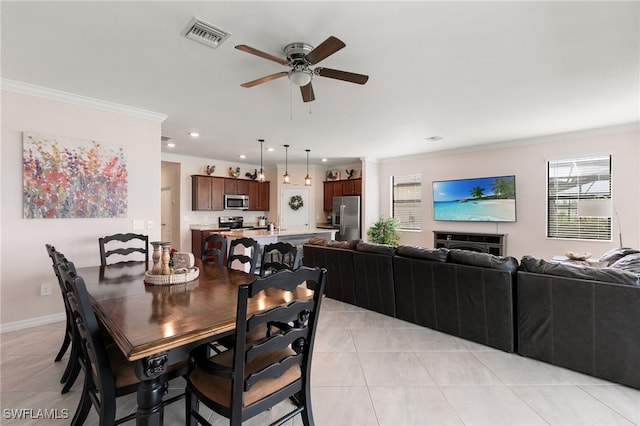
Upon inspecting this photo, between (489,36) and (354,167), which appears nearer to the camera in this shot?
(489,36)

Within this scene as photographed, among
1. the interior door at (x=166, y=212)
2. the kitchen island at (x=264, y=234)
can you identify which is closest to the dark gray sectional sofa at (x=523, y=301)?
the kitchen island at (x=264, y=234)

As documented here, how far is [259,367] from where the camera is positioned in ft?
5.09

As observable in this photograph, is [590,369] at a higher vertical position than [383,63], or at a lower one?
lower

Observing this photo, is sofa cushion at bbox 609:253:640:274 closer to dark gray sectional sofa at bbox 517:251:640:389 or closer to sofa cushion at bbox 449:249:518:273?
dark gray sectional sofa at bbox 517:251:640:389

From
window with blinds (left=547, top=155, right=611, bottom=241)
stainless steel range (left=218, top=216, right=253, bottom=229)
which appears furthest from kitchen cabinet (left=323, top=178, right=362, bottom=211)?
window with blinds (left=547, top=155, right=611, bottom=241)

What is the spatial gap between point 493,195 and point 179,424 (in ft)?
19.7

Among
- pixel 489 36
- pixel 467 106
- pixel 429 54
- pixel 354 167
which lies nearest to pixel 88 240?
pixel 429 54

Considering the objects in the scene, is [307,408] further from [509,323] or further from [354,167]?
[354,167]

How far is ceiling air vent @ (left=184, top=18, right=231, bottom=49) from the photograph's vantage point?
6.78 ft

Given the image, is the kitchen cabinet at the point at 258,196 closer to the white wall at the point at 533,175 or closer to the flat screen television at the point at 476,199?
the white wall at the point at 533,175

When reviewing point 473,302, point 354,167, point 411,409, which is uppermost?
point 354,167

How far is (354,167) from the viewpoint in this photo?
8.16m

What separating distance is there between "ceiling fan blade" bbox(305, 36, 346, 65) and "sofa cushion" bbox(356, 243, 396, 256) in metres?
2.18

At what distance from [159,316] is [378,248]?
2.58m
